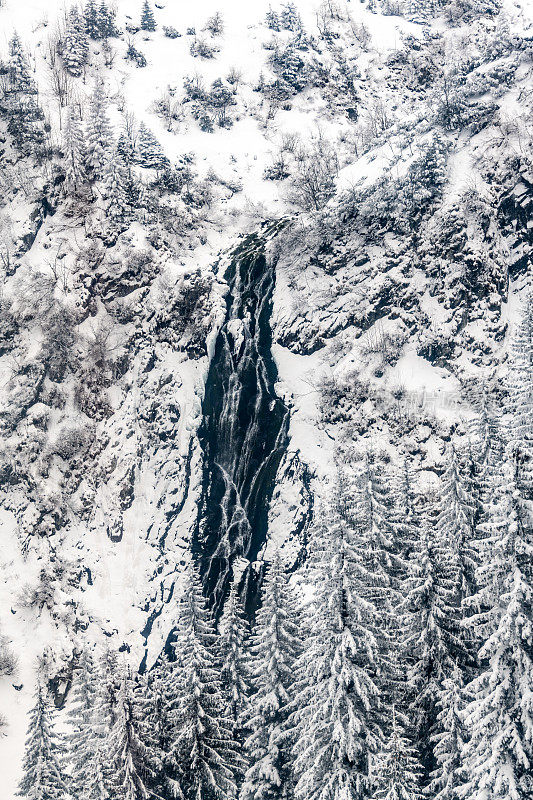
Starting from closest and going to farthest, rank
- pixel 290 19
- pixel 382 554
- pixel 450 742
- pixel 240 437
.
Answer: pixel 450 742
pixel 382 554
pixel 240 437
pixel 290 19

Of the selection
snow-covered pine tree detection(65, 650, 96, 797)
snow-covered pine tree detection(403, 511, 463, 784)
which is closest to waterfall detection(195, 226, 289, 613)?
snow-covered pine tree detection(65, 650, 96, 797)

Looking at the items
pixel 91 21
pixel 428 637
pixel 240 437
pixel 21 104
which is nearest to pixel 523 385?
pixel 428 637

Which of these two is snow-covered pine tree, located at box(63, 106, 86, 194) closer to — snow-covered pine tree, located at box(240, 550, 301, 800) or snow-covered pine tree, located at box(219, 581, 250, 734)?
snow-covered pine tree, located at box(219, 581, 250, 734)

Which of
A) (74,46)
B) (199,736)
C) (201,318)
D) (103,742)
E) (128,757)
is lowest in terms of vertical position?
(103,742)

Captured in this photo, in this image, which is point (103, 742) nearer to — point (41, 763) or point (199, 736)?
point (41, 763)

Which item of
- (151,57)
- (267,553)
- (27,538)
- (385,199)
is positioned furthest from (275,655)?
(151,57)

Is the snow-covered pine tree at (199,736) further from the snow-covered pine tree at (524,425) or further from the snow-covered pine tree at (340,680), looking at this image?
the snow-covered pine tree at (524,425)
